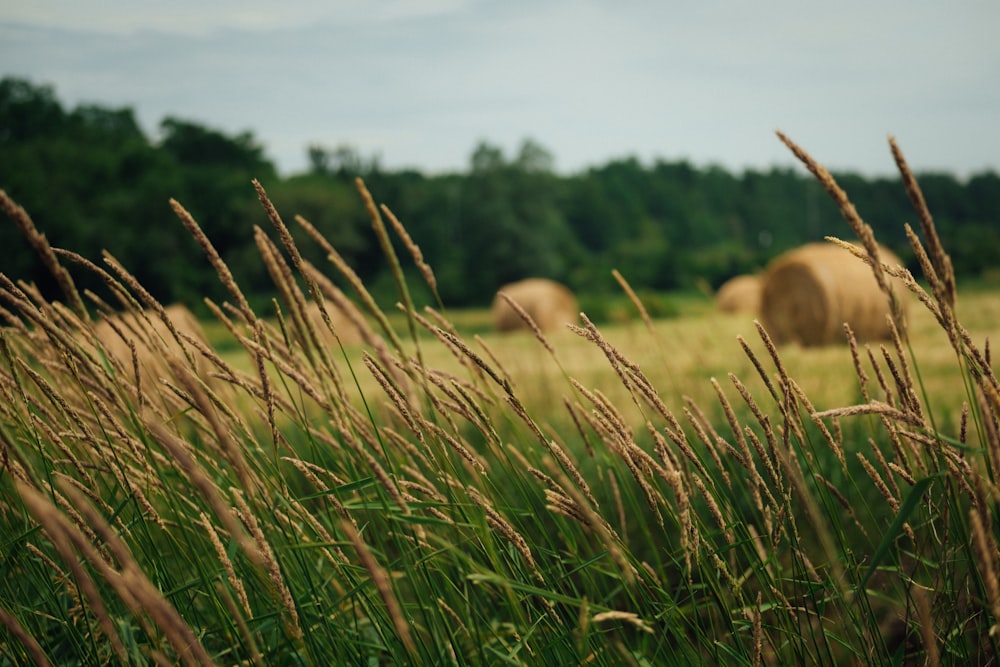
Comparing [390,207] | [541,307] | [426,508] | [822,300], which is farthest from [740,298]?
[426,508]

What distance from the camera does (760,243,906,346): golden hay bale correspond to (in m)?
11.5

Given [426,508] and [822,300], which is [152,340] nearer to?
[426,508]

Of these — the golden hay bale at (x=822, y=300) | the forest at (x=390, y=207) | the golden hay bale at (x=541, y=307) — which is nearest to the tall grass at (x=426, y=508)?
the forest at (x=390, y=207)

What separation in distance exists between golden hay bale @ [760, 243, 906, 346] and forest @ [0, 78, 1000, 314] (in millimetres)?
1797

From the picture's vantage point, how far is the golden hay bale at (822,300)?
11.5m

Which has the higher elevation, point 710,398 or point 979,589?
point 979,589

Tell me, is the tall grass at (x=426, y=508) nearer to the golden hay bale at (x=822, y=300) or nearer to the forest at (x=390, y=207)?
the forest at (x=390, y=207)

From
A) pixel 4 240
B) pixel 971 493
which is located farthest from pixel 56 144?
pixel 971 493

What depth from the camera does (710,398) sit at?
4504 mm

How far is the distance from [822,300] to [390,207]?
21370 mm

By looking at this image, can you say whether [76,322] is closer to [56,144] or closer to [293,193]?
[56,144]

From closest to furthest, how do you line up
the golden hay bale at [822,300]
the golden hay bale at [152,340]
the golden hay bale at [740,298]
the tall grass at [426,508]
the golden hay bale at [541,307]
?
the tall grass at [426,508]
the golden hay bale at [152,340]
the golden hay bale at [822,300]
the golden hay bale at [541,307]
the golden hay bale at [740,298]

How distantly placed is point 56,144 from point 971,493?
26.4 m

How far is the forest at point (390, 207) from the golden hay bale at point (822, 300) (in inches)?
70.7
